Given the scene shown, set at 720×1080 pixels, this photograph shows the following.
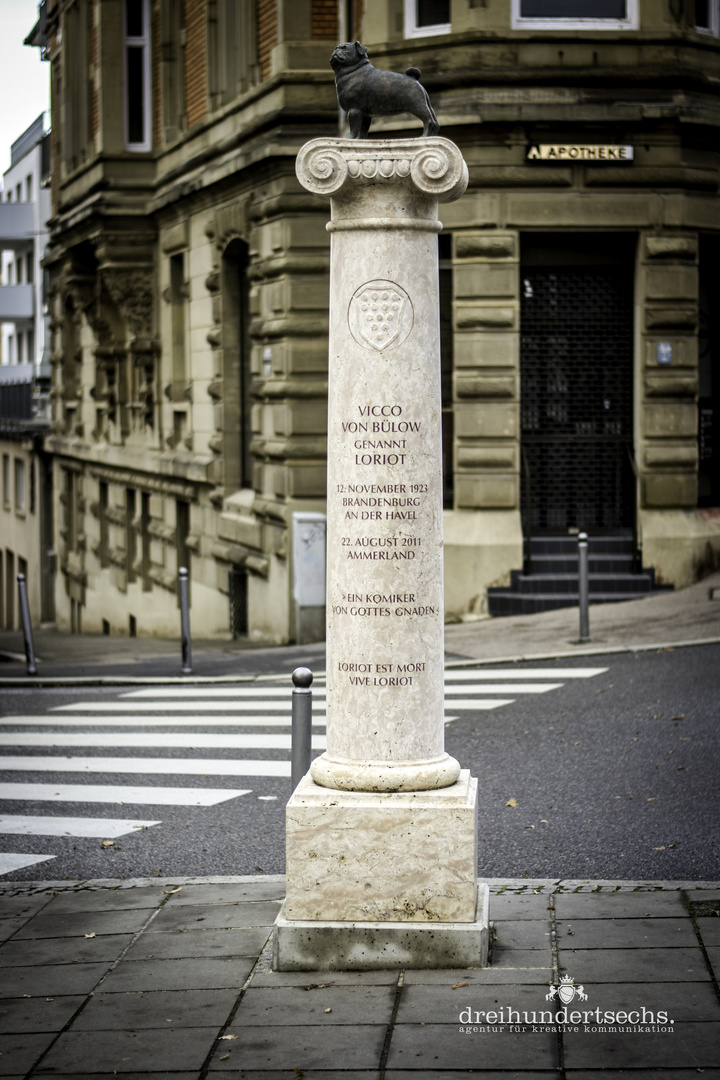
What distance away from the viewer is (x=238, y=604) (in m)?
19.9

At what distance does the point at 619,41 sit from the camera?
52.3ft

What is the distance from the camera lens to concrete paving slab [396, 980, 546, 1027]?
4886 mm

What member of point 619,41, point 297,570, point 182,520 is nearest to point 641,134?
point 619,41

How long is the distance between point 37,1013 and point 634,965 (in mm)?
2224

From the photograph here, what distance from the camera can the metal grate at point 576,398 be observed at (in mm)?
16781

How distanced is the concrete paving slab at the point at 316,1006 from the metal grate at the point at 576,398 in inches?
465

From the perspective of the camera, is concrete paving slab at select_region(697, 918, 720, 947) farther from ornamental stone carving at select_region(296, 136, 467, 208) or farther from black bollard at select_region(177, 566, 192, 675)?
black bollard at select_region(177, 566, 192, 675)

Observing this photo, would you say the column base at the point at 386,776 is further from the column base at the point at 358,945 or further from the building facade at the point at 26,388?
the building facade at the point at 26,388

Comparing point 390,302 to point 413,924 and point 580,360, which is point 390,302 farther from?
point 580,360

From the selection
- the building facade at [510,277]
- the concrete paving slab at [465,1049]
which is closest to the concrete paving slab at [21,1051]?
the concrete paving slab at [465,1049]

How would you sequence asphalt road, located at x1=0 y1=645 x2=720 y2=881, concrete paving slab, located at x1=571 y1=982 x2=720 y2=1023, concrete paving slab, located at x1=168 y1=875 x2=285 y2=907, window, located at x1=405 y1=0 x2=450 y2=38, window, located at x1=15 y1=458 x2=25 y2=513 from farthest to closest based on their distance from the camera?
1. window, located at x1=15 y1=458 x2=25 y2=513
2. window, located at x1=405 y1=0 x2=450 y2=38
3. asphalt road, located at x1=0 y1=645 x2=720 y2=881
4. concrete paving slab, located at x1=168 y1=875 x2=285 y2=907
5. concrete paving slab, located at x1=571 y1=982 x2=720 y2=1023

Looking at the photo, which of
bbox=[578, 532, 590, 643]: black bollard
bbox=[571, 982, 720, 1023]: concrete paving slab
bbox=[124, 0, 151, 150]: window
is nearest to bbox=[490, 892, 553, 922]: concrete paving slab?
bbox=[571, 982, 720, 1023]: concrete paving slab

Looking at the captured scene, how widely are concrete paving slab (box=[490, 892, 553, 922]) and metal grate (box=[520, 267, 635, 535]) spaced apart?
10.6 metres

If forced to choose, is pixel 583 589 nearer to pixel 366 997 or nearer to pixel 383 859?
pixel 383 859
